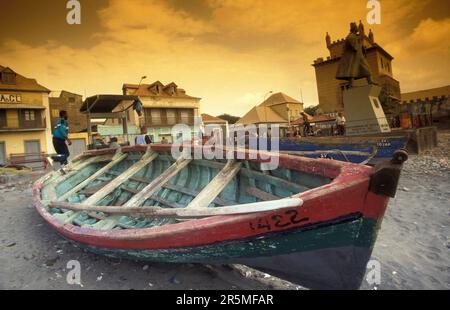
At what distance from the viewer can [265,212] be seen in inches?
85.0

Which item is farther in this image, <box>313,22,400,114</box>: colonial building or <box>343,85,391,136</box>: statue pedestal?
<box>313,22,400,114</box>: colonial building

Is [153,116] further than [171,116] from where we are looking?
No

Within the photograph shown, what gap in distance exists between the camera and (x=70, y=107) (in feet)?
134

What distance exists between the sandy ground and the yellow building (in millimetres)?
28833

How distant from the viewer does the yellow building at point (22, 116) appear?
28.0 meters

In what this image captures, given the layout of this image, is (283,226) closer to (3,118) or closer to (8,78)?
(3,118)

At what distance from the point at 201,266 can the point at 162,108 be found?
34.6 metres

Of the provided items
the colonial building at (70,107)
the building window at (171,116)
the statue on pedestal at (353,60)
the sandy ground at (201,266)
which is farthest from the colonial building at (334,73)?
the colonial building at (70,107)

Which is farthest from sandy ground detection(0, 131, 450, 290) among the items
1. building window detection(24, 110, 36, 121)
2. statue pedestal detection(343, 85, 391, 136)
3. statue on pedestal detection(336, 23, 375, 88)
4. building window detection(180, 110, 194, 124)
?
building window detection(180, 110, 194, 124)

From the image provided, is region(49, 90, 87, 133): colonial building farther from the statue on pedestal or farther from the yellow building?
the statue on pedestal

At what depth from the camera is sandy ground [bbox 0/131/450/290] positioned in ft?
10.6

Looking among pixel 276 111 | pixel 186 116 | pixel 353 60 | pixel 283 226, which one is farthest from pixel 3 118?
pixel 276 111
